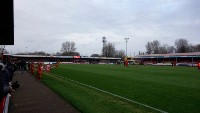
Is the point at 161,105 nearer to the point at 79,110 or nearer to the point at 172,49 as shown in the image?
the point at 79,110

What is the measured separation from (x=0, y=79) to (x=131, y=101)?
7.23 metres

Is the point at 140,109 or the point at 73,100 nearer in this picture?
the point at 140,109

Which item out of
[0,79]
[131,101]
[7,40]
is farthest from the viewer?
[7,40]

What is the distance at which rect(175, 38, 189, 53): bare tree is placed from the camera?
441ft

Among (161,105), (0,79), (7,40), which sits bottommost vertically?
(161,105)

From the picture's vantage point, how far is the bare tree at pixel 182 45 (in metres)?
134

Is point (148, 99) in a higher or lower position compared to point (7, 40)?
lower

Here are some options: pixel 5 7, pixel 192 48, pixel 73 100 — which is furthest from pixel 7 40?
pixel 192 48

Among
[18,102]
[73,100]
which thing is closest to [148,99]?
[73,100]

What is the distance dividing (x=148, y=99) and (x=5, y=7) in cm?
698

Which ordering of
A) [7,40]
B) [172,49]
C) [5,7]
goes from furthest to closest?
[172,49] < [7,40] < [5,7]

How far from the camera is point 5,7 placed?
7.57 meters

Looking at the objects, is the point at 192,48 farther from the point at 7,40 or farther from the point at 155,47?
the point at 7,40

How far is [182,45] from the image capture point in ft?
447
